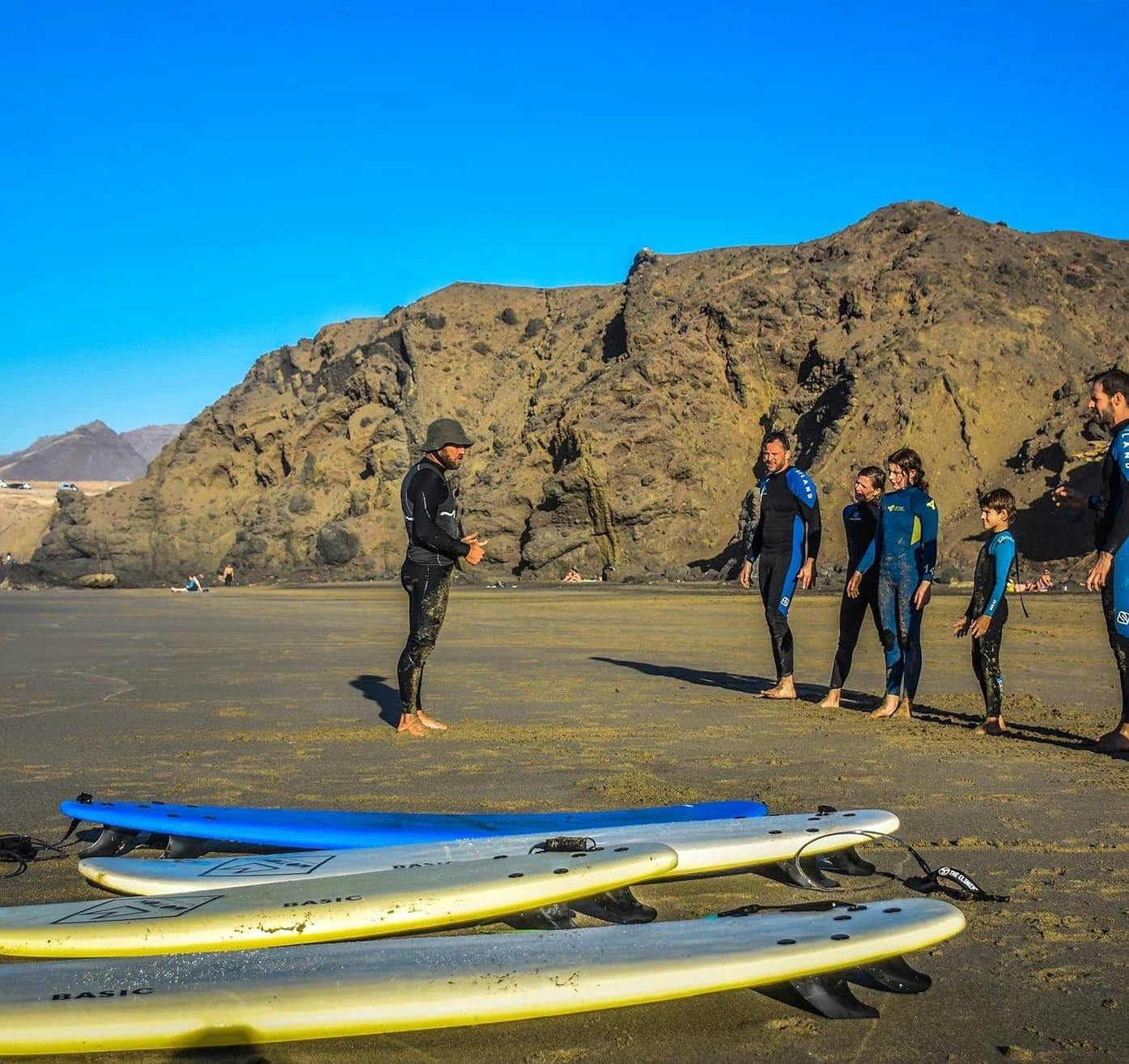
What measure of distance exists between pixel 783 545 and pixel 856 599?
736 mm

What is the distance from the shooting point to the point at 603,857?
3.20 metres

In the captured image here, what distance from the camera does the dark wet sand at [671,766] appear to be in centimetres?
253

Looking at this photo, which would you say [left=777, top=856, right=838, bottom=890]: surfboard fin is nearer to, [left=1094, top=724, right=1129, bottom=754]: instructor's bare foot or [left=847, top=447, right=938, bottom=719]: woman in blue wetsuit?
[left=1094, top=724, right=1129, bottom=754]: instructor's bare foot

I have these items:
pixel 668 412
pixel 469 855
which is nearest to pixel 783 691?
pixel 469 855

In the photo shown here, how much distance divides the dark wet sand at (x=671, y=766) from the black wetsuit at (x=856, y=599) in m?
0.40

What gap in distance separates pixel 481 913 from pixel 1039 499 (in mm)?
26822

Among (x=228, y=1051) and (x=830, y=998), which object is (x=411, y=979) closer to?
(x=228, y=1051)

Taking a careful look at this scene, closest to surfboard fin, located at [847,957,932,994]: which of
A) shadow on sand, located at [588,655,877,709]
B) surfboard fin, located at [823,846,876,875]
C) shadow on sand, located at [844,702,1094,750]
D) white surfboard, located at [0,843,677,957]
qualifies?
white surfboard, located at [0,843,677,957]

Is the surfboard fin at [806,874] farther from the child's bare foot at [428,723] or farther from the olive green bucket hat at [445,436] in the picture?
the olive green bucket hat at [445,436]

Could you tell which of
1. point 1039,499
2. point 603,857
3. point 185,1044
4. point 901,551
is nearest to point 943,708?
point 901,551

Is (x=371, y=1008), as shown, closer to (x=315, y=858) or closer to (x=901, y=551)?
(x=315, y=858)

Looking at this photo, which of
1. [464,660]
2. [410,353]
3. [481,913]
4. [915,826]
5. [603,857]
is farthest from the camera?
[410,353]

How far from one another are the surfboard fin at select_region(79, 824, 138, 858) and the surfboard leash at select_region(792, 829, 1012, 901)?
252 centimetres

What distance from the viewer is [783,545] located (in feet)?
28.0
